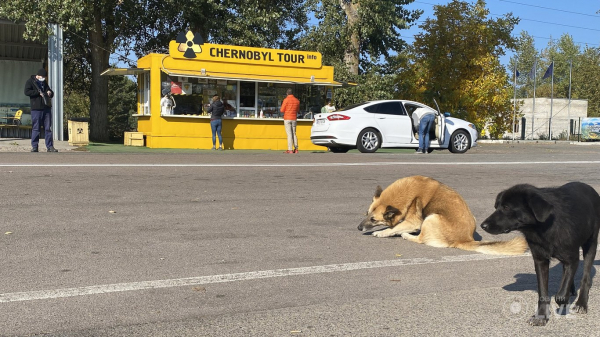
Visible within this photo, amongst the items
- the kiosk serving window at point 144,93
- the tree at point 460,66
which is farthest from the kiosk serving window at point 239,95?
the tree at point 460,66

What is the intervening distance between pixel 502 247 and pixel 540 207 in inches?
71.1

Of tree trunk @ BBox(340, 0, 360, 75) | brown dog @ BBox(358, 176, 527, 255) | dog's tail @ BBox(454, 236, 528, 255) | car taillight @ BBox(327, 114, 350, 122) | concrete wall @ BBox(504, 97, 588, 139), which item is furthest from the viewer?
concrete wall @ BBox(504, 97, 588, 139)

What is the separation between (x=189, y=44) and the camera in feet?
78.0

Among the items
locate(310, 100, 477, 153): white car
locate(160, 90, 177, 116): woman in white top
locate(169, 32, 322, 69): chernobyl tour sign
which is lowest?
locate(310, 100, 477, 153): white car

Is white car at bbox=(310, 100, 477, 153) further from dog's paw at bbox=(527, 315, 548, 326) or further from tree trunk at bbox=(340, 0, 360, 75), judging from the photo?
dog's paw at bbox=(527, 315, 548, 326)

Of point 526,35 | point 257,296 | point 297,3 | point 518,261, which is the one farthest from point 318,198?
point 526,35

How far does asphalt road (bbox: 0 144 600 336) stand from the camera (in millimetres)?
4086

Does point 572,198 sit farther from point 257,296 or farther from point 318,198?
point 318,198

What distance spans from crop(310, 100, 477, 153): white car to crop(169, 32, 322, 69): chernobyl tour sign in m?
5.42

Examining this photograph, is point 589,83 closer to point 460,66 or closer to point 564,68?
point 564,68

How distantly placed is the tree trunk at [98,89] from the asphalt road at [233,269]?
19.6m

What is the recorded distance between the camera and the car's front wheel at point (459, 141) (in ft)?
69.9

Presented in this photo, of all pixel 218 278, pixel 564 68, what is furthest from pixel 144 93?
pixel 564 68

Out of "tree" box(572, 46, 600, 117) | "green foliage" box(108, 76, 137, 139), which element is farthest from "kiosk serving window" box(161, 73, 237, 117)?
"tree" box(572, 46, 600, 117)
